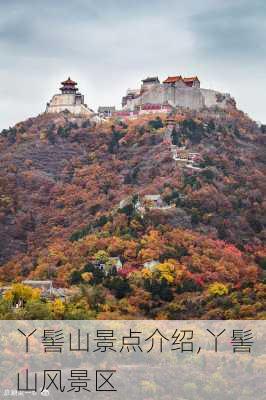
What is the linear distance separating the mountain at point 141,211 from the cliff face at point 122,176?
0.26 ft

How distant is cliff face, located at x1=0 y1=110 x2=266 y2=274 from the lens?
52.1 m

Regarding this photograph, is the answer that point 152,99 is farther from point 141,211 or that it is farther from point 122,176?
point 141,211

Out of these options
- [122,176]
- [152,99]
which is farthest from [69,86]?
[122,176]

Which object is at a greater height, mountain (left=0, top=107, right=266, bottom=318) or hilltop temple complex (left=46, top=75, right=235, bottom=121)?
hilltop temple complex (left=46, top=75, right=235, bottom=121)

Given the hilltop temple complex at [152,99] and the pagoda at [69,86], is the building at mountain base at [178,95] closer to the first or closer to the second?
the hilltop temple complex at [152,99]

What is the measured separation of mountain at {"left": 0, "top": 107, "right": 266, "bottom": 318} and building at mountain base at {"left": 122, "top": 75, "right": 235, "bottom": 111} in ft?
4.00

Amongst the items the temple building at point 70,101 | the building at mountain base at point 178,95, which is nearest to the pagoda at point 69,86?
the temple building at point 70,101

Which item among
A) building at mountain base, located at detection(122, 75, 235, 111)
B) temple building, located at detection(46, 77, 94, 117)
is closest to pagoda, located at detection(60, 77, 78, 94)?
temple building, located at detection(46, 77, 94, 117)

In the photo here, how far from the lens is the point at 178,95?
68.1m

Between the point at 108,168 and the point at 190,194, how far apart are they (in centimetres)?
990

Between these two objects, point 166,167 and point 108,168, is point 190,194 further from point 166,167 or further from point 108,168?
point 108,168

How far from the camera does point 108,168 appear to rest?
201 ft

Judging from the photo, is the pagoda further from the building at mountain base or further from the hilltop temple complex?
the building at mountain base

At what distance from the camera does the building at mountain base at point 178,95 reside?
6781 cm
